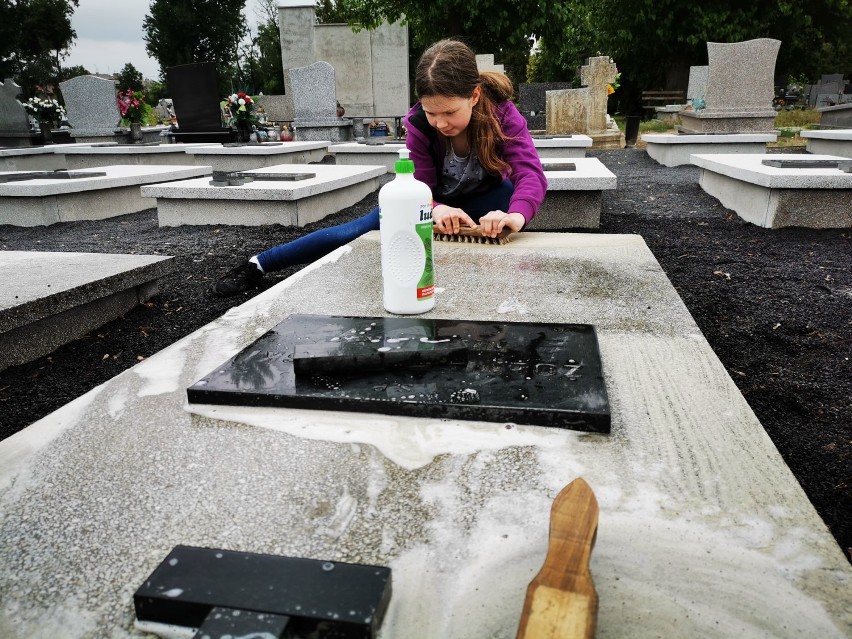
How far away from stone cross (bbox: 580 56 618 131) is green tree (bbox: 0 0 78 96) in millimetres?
29083

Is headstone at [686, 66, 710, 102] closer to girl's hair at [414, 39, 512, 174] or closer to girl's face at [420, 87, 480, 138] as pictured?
girl's hair at [414, 39, 512, 174]

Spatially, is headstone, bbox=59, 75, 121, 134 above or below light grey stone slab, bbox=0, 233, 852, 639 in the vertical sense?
above

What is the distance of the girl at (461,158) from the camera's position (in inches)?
87.4

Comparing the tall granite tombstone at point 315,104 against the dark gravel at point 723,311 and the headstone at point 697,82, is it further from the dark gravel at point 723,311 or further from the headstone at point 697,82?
the headstone at point 697,82

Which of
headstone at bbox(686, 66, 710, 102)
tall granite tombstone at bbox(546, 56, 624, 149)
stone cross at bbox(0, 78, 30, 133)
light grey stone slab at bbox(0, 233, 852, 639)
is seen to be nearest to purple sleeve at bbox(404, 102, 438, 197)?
light grey stone slab at bbox(0, 233, 852, 639)

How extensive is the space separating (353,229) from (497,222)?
34.5 inches

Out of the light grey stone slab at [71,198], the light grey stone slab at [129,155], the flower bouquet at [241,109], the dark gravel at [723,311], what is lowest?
the dark gravel at [723,311]

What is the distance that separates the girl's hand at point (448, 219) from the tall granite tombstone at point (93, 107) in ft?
40.5

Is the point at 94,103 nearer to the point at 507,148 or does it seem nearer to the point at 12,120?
the point at 12,120

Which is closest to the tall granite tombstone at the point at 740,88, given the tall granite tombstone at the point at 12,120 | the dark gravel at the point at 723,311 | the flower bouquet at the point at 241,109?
the dark gravel at the point at 723,311

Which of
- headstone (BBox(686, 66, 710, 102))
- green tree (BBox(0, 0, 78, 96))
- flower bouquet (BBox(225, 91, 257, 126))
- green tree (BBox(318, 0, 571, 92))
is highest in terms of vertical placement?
green tree (BBox(0, 0, 78, 96))

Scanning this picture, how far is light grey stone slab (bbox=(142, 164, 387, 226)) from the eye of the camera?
16.5 feet

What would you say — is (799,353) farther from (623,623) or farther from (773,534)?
(623,623)

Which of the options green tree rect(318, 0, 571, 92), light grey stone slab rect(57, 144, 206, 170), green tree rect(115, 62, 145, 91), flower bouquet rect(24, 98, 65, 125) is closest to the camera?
light grey stone slab rect(57, 144, 206, 170)
